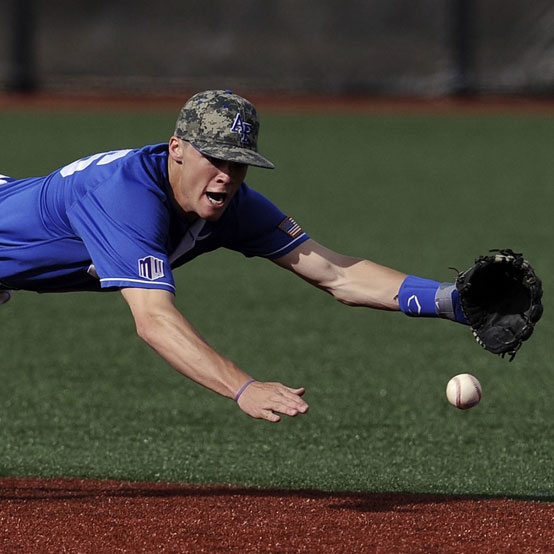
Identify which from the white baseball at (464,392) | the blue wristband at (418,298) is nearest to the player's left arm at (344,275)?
the blue wristband at (418,298)

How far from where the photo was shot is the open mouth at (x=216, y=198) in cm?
526

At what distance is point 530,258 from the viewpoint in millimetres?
13453

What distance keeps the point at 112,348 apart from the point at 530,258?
5.25 metres

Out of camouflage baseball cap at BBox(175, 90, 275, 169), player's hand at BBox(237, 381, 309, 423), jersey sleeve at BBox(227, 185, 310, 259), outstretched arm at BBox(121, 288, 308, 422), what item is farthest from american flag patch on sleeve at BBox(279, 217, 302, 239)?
player's hand at BBox(237, 381, 309, 423)

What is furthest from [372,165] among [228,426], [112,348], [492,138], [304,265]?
[304,265]

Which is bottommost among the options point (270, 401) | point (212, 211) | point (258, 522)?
point (258, 522)

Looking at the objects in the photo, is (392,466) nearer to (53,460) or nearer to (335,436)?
(335,436)

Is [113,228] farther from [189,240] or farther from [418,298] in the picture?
[418,298]

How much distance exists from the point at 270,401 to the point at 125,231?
3.39 feet

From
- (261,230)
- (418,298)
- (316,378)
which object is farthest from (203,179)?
(316,378)

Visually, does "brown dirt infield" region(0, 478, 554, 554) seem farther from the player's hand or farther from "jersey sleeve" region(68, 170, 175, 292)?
"jersey sleeve" region(68, 170, 175, 292)

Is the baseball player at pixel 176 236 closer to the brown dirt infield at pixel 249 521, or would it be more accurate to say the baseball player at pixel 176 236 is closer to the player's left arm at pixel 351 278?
the player's left arm at pixel 351 278

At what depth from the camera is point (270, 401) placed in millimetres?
4426

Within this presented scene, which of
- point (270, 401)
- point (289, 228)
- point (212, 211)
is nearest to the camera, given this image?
point (270, 401)
